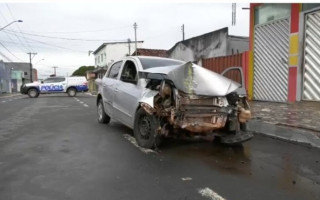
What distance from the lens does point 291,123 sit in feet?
25.4

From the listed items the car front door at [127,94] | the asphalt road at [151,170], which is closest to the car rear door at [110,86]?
the car front door at [127,94]

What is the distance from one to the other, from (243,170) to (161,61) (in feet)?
11.6

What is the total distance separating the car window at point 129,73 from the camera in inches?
288

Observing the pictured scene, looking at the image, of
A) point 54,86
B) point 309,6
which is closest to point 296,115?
point 309,6

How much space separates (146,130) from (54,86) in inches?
1014

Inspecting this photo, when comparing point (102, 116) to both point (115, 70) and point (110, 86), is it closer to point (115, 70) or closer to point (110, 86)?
point (110, 86)

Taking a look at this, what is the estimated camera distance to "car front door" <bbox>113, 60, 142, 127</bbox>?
688 centimetres

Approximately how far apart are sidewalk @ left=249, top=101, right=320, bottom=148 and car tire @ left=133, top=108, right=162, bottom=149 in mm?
2888

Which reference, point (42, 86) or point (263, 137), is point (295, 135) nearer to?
point (263, 137)

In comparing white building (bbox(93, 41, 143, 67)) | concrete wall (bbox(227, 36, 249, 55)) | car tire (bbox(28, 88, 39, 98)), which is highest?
white building (bbox(93, 41, 143, 67))

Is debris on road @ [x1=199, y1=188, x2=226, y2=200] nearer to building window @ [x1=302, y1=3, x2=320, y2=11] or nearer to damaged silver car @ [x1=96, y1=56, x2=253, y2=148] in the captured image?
damaged silver car @ [x1=96, y1=56, x2=253, y2=148]

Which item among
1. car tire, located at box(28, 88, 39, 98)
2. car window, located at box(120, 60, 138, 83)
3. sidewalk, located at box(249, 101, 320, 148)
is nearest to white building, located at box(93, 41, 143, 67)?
car tire, located at box(28, 88, 39, 98)

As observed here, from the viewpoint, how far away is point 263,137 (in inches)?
304

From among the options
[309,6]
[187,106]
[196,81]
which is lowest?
[187,106]
